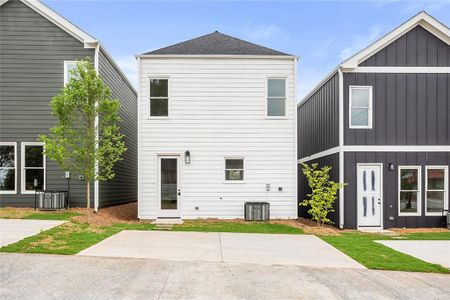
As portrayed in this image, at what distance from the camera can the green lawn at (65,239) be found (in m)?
8.68

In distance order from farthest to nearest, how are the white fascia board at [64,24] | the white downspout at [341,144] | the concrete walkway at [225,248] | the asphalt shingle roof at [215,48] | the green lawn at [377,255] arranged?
the asphalt shingle roof at [215,48] → the white fascia board at [64,24] → the white downspout at [341,144] → the concrete walkway at [225,248] → the green lawn at [377,255]

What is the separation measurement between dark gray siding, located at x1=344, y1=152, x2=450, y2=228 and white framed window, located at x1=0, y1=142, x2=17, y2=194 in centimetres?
1256

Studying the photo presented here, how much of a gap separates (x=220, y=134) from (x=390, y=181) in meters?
6.62

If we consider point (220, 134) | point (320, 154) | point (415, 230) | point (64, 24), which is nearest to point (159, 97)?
point (220, 134)

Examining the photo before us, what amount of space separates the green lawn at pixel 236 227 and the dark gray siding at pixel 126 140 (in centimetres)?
427

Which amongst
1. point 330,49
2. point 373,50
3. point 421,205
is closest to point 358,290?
point 421,205

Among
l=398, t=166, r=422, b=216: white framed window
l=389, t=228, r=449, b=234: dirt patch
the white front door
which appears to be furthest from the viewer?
the white front door

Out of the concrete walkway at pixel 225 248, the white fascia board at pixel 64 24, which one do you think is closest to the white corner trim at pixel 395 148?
the concrete walkway at pixel 225 248

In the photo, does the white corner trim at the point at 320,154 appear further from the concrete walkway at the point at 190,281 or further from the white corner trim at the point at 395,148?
the concrete walkway at the point at 190,281

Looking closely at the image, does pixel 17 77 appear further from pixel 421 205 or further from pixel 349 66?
pixel 421 205

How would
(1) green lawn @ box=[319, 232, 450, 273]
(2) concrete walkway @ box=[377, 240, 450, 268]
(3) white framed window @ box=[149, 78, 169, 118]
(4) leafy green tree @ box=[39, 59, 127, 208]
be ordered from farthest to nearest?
(3) white framed window @ box=[149, 78, 169, 118], (4) leafy green tree @ box=[39, 59, 127, 208], (2) concrete walkway @ box=[377, 240, 450, 268], (1) green lawn @ box=[319, 232, 450, 273]

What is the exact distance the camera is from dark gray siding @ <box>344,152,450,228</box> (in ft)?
47.9

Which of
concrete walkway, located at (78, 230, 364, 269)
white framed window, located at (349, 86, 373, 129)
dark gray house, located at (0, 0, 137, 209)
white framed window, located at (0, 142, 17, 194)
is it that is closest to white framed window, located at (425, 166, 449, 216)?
white framed window, located at (349, 86, 373, 129)

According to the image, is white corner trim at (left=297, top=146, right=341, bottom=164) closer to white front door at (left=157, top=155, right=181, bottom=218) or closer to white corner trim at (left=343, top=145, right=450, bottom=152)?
white corner trim at (left=343, top=145, right=450, bottom=152)
